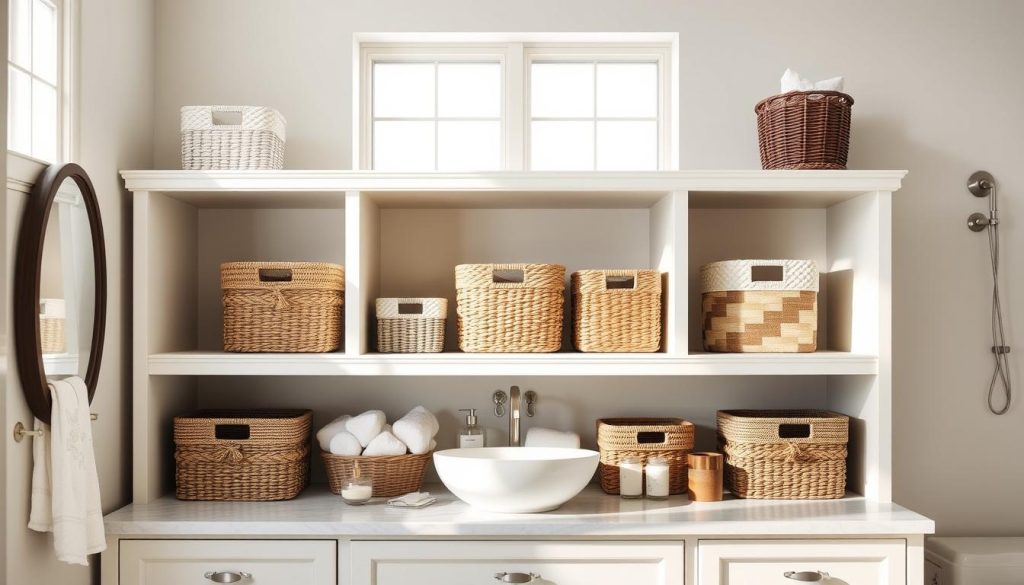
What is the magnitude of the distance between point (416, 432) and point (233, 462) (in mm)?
Answer: 519

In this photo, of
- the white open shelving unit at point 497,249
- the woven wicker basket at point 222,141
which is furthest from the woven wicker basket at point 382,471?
the woven wicker basket at point 222,141

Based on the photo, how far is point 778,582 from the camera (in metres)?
2.11

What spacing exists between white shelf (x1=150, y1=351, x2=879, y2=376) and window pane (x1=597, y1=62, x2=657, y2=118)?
933mm

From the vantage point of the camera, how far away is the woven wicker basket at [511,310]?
2.32 metres

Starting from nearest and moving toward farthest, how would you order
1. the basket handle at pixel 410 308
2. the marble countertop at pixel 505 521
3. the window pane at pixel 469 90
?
1. the marble countertop at pixel 505 521
2. the basket handle at pixel 410 308
3. the window pane at pixel 469 90

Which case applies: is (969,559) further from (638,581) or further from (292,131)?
(292,131)

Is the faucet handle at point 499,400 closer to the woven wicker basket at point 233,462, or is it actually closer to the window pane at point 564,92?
the woven wicker basket at point 233,462

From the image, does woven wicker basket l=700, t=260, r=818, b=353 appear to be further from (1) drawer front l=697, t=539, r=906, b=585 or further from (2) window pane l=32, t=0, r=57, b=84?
(2) window pane l=32, t=0, r=57, b=84

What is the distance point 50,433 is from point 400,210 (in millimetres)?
1205

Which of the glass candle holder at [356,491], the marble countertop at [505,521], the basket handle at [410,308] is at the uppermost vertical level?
the basket handle at [410,308]

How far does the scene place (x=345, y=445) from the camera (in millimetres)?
2355

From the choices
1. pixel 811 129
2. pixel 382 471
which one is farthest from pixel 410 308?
pixel 811 129

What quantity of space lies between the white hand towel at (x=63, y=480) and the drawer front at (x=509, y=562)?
0.64 metres

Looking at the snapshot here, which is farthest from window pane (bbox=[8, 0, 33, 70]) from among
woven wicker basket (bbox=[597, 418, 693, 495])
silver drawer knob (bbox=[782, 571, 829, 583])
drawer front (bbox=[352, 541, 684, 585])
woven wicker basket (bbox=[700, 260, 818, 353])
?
silver drawer knob (bbox=[782, 571, 829, 583])
